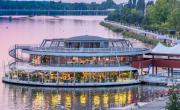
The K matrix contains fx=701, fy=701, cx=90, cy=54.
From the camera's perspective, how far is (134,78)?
172 ft

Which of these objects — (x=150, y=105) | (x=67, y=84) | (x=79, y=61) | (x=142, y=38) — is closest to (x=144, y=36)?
(x=142, y=38)

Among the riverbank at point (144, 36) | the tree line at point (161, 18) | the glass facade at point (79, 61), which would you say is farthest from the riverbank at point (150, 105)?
the tree line at point (161, 18)

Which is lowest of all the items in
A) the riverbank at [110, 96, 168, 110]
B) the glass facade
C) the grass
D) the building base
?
the grass

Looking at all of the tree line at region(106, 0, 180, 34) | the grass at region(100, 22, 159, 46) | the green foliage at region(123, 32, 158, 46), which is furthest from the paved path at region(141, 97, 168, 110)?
the tree line at region(106, 0, 180, 34)

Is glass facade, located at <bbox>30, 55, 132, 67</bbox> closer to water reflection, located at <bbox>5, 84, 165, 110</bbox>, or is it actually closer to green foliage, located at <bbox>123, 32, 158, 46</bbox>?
water reflection, located at <bbox>5, 84, 165, 110</bbox>

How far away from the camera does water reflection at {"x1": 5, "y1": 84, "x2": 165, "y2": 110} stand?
43.2 meters

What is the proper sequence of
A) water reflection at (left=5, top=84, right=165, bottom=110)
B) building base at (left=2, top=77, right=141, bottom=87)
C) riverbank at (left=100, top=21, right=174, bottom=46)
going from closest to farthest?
water reflection at (left=5, top=84, right=165, bottom=110) → building base at (left=2, top=77, right=141, bottom=87) → riverbank at (left=100, top=21, right=174, bottom=46)

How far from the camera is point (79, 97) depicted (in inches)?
1826

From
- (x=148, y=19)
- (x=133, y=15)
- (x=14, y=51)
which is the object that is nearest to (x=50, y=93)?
(x=14, y=51)

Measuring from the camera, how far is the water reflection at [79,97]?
43250mm

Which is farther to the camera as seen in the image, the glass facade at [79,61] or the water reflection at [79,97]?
the glass facade at [79,61]

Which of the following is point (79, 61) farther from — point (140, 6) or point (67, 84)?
point (140, 6)

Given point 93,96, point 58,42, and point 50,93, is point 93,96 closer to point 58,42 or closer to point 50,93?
point 50,93

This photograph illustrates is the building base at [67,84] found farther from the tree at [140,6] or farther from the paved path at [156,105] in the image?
the tree at [140,6]
